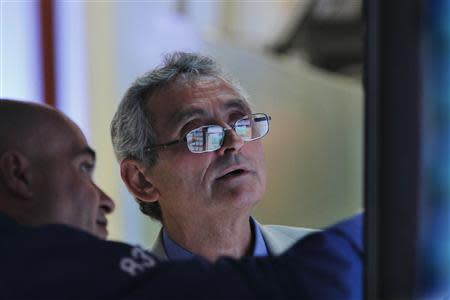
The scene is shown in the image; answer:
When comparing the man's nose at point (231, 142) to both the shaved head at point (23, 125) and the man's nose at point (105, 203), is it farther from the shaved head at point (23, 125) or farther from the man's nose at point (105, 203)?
the shaved head at point (23, 125)

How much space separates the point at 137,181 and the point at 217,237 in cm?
27

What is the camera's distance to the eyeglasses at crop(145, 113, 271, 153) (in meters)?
1.76

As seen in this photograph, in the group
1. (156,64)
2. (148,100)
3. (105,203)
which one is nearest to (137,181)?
(148,100)

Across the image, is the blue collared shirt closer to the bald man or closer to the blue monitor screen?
the bald man

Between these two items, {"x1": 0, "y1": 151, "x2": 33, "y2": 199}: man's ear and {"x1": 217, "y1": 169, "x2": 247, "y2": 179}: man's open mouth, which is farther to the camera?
{"x1": 217, "y1": 169, "x2": 247, "y2": 179}: man's open mouth

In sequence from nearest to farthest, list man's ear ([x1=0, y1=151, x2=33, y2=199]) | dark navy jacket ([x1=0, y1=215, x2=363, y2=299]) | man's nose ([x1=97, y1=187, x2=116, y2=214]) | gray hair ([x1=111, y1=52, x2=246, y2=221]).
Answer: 1. dark navy jacket ([x1=0, y1=215, x2=363, y2=299])
2. man's ear ([x1=0, y1=151, x2=33, y2=199])
3. man's nose ([x1=97, y1=187, x2=116, y2=214])
4. gray hair ([x1=111, y1=52, x2=246, y2=221])

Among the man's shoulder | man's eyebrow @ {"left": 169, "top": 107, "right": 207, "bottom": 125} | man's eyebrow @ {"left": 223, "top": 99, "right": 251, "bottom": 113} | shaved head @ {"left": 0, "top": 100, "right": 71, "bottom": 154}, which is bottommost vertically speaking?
the man's shoulder

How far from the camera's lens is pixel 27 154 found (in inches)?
55.4

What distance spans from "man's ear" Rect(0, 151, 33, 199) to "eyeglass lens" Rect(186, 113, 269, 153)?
49 centimetres

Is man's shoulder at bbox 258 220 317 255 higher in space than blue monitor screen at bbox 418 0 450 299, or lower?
lower

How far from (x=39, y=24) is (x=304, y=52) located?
4706 millimetres

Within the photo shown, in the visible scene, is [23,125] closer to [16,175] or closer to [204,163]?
[16,175]

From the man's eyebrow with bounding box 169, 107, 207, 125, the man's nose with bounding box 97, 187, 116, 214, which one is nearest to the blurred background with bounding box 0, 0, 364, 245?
the man's eyebrow with bounding box 169, 107, 207, 125

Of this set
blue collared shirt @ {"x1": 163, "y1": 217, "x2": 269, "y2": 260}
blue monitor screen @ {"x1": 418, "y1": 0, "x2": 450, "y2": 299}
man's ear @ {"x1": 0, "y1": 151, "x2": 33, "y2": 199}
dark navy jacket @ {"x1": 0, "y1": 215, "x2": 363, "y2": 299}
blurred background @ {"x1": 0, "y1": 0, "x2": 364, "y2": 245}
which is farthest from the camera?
blurred background @ {"x1": 0, "y1": 0, "x2": 364, "y2": 245}
